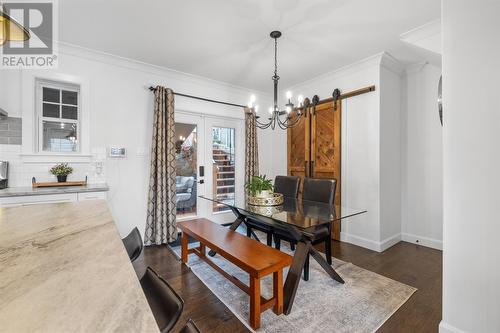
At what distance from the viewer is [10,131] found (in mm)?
2693

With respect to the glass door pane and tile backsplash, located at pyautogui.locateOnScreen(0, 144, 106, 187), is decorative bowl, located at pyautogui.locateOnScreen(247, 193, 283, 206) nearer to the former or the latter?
the glass door pane

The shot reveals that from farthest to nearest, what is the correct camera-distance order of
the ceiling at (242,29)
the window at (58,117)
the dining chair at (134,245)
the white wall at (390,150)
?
the white wall at (390,150)
the window at (58,117)
the ceiling at (242,29)
the dining chair at (134,245)

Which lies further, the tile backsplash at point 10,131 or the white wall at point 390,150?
the white wall at point 390,150

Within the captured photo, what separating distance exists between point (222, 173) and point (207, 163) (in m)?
0.37

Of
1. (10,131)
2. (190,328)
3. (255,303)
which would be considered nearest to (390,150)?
(255,303)

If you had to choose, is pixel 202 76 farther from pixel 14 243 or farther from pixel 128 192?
pixel 14 243

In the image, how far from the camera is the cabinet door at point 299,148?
Answer: 13.4ft

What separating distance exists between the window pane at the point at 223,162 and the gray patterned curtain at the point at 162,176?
0.93m

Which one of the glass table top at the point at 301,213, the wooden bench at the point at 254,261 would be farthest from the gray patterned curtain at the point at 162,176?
the glass table top at the point at 301,213

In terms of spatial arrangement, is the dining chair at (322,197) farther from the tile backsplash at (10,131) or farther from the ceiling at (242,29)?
the tile backsplash at (10,131)

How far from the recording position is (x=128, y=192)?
3.34 m

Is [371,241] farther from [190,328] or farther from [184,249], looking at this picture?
[190,328]

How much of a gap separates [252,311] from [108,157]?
2727mm

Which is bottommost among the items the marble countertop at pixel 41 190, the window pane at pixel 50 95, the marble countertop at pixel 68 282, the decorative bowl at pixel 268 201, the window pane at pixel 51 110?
the decorative bowl at pixel 268 201
